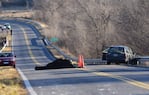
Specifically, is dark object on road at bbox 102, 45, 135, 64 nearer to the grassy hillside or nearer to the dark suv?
the dark suv

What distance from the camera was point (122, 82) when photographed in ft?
61.6

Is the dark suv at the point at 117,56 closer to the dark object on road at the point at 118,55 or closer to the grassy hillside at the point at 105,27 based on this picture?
the dark object on road at the point at 118,55

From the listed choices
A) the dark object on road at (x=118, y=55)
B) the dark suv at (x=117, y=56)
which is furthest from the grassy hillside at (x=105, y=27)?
the dark suv at (x=117, y=56)

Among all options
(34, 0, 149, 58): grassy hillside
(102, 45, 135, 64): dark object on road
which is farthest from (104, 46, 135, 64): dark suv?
(34, 0, 149, 58): grassy hillside

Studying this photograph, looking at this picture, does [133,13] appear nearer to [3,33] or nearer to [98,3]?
[98,3]

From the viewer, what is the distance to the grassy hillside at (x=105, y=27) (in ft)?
217

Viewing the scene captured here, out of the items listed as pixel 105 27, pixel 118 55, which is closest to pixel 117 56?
pixel 118 55

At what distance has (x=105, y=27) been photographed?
72688 millimetres

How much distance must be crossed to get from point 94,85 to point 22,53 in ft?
175

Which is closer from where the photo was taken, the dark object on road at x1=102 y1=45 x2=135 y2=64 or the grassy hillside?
the dark object on road at x1=102 y1=45 x2=135 y2=64

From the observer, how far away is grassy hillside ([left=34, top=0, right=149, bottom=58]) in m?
66.2

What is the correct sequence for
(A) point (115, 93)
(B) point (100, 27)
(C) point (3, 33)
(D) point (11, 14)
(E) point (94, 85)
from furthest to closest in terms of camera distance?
Answer: 1. (D) point (11, 14)
2. (C) point (3, 33)
3. (B) point (100, 27)
4. (E) point (94, 85)
5. (A) point (115, 93)

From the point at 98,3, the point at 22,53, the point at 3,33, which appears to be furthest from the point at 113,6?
the point at 3,33

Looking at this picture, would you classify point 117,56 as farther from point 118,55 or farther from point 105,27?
point 105,27
